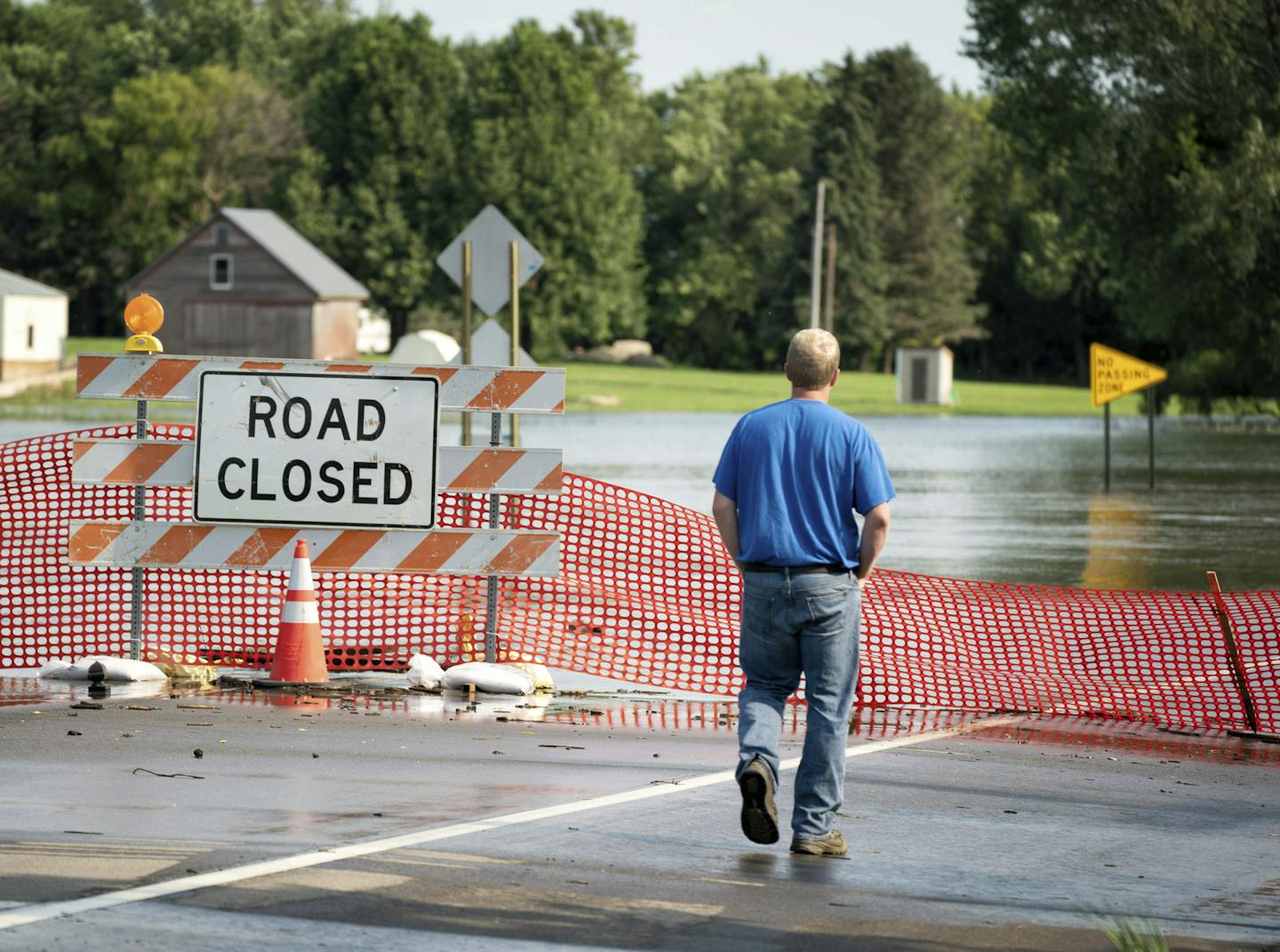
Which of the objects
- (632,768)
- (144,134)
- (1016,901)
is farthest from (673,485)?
(144,134)

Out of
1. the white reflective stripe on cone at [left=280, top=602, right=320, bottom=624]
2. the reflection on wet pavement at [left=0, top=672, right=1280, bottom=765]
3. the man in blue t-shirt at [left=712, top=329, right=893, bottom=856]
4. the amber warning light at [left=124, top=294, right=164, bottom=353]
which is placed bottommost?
the reflection on wet pavement at [left=0, top=672, right=1280, bottom=765]

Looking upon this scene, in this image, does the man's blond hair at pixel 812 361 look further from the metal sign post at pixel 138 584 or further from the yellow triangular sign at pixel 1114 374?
the yellow triangular sign at pixel 1114 374

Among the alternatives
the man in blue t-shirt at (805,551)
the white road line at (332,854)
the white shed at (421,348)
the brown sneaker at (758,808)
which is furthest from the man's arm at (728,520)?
the white shed at (421,348)

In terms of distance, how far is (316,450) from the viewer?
1088cm

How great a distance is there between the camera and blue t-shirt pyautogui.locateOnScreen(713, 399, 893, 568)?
7.09 metres

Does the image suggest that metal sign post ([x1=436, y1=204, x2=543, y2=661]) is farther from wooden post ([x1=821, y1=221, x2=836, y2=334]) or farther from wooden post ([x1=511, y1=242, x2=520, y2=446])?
wooden post ([x1=821, y1=221, x2=836, y2=334])

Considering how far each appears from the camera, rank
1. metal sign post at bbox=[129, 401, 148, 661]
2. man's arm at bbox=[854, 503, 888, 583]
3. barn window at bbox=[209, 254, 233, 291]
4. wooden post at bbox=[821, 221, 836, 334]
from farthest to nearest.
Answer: barn window at bbox=[209, 254, 233, 291] → wooden post at bbox=[821, 221, 836, 334] → metal sign post at bbox=[129, 401, 148, 661] → man's arm at bbox=[854, 503, 888, 583]

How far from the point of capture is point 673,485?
2980cm

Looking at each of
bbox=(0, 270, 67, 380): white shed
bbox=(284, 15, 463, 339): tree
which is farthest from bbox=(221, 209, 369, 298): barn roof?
bbox=(0, 270, 67, 380): white shed

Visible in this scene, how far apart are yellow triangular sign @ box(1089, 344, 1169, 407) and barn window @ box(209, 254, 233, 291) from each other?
66401mm

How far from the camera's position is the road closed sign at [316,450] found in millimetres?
10844

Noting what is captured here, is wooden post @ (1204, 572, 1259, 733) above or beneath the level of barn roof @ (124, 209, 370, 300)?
beneath

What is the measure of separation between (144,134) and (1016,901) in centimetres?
10147

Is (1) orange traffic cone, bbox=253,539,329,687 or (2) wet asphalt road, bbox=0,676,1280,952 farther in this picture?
(1) orange traffic cone, bbox=253,539,329,687
